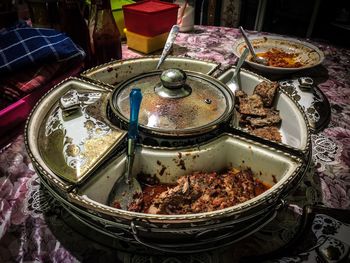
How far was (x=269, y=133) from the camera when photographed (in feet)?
3.67

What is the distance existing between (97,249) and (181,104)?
60 centimetres

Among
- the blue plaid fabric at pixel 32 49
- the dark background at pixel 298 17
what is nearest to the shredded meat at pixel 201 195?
the blue plaid fabric at pixel 32 49

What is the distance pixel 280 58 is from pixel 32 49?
5.11 feet

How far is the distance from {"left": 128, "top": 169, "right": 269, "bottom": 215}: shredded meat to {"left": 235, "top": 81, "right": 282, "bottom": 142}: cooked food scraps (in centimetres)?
29

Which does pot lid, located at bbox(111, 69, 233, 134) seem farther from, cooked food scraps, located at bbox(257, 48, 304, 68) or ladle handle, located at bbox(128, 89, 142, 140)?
cooked food scraps, located at bbox(257, 48, 304, 68)

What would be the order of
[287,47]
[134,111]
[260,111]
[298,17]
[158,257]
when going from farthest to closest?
[298,17]
[287,47]
[260,111]
[134,111]
[158,257]

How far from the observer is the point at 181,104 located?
43.9 inches

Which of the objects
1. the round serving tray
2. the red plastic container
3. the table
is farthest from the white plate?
the round serving tray

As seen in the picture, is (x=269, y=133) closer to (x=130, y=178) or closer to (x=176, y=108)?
(x=176, y=108)

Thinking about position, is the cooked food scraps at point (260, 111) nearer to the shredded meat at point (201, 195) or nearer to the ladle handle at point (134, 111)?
the shredded meat at point (201, 195)

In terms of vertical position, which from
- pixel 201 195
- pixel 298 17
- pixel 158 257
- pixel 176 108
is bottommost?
pixel 298 17

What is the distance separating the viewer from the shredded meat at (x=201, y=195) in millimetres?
838

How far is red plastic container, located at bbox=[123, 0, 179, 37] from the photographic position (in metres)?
1.84

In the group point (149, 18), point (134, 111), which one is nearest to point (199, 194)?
point (134, 111)
